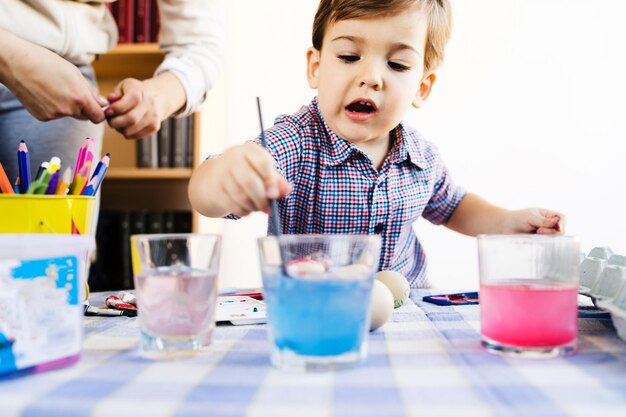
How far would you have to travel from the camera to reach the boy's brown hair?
3.30ft

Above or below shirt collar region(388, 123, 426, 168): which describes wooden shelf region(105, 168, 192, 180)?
above

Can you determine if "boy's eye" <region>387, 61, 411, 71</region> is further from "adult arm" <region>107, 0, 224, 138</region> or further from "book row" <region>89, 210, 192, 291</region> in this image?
"book row" <region>89, 210, 192, 291</region>

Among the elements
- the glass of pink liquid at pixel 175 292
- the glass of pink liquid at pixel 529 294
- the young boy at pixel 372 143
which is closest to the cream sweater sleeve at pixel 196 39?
the young boy at pixel 372 143

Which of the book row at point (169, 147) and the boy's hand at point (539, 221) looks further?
the book row at point (169, 147)

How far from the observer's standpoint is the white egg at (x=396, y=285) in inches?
30.7

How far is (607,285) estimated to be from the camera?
66cm

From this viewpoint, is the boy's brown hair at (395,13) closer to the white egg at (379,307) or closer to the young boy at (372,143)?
the young boy at (372,143)

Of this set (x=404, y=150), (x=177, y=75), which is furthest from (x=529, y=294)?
(x=177, y=75)

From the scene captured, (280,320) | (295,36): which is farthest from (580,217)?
(280,320)

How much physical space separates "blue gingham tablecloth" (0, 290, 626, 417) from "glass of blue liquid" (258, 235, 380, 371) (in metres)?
0.02

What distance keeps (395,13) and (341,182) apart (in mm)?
320

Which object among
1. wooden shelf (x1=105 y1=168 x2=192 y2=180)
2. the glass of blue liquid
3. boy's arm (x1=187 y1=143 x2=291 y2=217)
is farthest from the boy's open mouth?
wooden shelf (x1=105 y1=168 x2=192 y2=180)

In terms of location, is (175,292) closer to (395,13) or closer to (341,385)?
(341,385)

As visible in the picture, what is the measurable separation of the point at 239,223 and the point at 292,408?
224 cm
